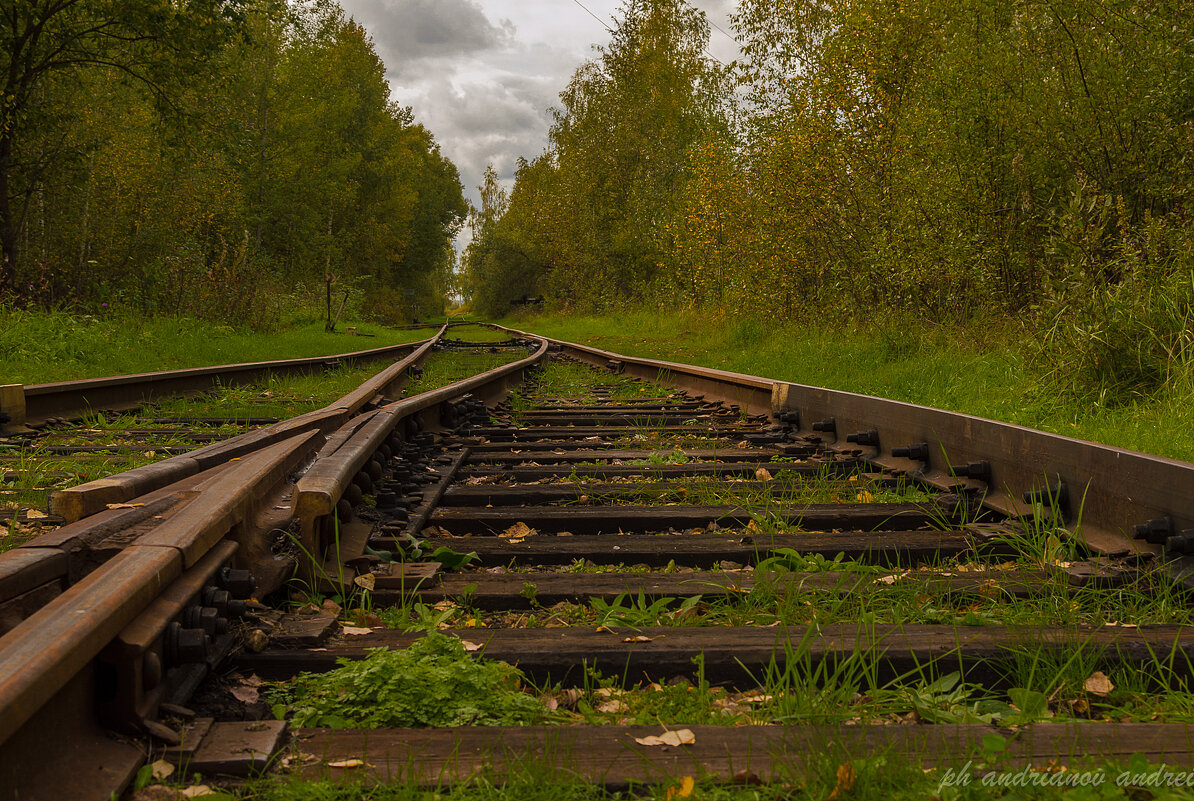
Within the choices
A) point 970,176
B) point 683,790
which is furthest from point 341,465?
point 970,176

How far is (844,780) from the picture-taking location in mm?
1369

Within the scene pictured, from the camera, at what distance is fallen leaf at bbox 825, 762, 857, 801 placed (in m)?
1.36

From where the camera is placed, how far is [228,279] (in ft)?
48.5

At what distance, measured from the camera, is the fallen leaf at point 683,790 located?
1.34 m

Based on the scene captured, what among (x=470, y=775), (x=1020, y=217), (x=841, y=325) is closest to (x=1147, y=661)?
(x=470, y=775)

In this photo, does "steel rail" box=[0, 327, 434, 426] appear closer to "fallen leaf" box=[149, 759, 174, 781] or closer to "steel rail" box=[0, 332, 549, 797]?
"steel rail" box=[0, 332, 549, 797]

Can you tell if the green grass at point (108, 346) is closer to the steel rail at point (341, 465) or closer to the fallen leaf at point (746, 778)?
the steel rail at point (341, 465)

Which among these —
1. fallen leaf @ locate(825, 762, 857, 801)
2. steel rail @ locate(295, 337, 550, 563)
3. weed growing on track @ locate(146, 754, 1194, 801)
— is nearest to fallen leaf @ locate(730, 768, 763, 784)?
weed growing on track @ locate(146, 754, 1194, 801)

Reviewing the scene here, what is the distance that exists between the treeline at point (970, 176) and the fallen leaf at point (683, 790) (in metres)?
3.88

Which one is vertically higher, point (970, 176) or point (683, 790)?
point (970, 176)

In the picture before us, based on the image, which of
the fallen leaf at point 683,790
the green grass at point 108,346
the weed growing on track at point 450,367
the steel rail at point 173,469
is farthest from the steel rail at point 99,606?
the green grass at point 108,346

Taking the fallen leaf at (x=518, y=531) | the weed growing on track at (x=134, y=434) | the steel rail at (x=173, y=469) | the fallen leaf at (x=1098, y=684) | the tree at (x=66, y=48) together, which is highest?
the tree at (x=66, y=48)

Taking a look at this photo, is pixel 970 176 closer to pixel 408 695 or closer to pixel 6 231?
pixel 408 695

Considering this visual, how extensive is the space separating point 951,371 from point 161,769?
6.00 m
